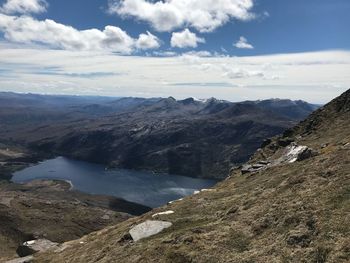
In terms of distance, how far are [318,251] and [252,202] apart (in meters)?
16.4

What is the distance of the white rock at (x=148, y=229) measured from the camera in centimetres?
4109

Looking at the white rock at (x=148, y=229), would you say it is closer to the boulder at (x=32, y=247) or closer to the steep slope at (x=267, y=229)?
the steep slope at (x=267, y=229)

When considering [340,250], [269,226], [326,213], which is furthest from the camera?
[269,226]

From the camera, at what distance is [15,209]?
198875mm

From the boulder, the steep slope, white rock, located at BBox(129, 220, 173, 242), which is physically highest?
the steep slope

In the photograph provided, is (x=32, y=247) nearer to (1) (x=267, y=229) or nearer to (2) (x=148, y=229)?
(2) (x=148, y=229)

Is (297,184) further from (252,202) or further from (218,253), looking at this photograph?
(218,253)

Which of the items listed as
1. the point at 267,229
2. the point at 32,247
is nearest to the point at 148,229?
the point at 267,229

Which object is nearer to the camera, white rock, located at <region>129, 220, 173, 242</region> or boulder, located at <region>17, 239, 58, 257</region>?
white rock, located at <region>129, 220, 173, 242</region>

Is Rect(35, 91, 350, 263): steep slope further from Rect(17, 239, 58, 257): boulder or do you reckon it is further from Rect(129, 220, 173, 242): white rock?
Rect(17, 239, 58, 257): boulder

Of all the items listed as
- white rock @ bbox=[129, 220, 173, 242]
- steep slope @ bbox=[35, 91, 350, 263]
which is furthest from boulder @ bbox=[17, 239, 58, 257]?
white rock @ bbox=[129, 220, 173, 242]

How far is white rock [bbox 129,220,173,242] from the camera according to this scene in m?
41.1

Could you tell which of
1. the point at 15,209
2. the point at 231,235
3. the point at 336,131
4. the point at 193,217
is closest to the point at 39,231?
the point at 15,209

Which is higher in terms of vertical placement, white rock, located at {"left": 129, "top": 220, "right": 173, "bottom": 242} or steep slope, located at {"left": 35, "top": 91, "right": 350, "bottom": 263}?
steep slope, located at {"left": 35, "top": 91, "right": 350, "bottom": 263}
